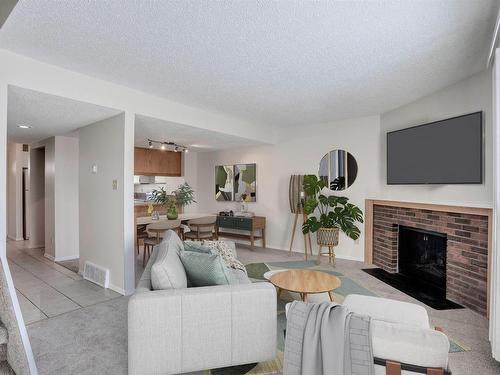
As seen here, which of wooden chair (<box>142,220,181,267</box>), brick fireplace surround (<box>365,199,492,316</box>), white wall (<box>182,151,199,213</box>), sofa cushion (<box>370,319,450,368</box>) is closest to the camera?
sofa cushion (<box>370,319,450,368</box>)

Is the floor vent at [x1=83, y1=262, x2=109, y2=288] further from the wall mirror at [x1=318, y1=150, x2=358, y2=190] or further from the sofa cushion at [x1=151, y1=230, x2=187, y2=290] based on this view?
the wall mirror at [x1=318, y1=150, x2=358, y2=190]

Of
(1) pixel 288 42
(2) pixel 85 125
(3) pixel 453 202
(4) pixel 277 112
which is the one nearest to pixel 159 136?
(2) pixel 85 125

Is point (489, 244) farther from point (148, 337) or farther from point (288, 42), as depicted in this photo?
point (148, 337)

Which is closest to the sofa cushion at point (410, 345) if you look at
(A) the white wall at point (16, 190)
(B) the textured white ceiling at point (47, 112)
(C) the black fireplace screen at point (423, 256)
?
(C) the black fireplace screen at point (423, 256)

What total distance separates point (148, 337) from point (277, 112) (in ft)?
11.9

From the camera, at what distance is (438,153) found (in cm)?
347

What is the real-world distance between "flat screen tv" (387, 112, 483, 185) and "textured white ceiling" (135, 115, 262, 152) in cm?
260

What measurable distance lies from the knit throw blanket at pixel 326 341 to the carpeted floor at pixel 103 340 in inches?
54.1

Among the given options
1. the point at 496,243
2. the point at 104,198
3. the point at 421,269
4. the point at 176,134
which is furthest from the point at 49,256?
the point at 496,243

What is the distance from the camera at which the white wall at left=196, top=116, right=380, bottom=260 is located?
16.1ft

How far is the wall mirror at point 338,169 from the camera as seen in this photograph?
509 cm

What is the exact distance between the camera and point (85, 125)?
4086 mm

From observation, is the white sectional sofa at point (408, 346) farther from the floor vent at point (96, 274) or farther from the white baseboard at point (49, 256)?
the white baseboard at point (49, 256)

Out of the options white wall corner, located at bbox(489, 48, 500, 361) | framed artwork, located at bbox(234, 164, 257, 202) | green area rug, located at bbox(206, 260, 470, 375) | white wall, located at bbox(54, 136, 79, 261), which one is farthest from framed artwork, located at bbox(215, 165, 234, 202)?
white wall corner, located at bbox(489, 48, 500, 361)
